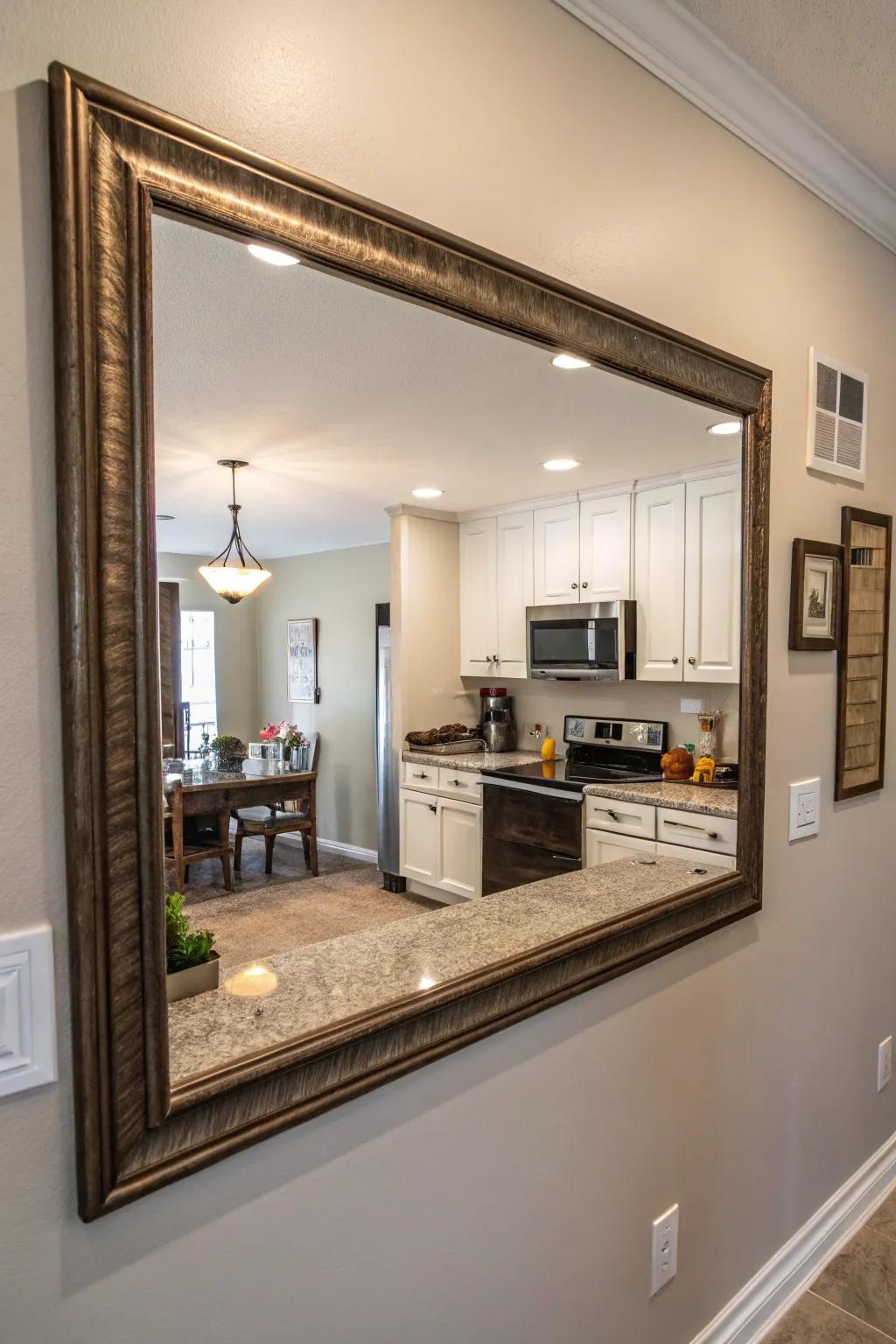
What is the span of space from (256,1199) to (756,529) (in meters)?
1.37

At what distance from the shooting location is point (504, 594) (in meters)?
1.47

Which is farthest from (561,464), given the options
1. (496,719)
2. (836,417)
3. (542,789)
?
(836,417)

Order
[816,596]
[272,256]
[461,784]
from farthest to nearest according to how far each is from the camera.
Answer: [816,596] < [461,784] < [272,256]

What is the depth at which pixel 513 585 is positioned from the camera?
1.47m

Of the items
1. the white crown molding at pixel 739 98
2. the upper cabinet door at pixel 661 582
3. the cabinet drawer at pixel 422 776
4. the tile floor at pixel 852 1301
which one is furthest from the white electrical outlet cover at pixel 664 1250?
the white crown molding at pixel 739 98

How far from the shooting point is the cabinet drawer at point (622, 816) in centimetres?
152

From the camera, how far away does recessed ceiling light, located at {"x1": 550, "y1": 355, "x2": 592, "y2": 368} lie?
1.22 metres

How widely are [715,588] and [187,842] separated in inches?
44.0

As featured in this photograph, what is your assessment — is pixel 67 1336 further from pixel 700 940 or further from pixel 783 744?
pixel 783 744

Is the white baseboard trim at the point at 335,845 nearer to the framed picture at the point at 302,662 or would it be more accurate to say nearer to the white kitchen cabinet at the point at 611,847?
the framed picture at the point at 302,662

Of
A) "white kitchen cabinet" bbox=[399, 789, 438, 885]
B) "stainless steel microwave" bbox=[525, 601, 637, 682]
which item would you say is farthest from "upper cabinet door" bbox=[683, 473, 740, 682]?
"white kitchen cabinet" bbox=[399, 789, 438, 885]

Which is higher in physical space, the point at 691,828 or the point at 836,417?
the point at 836,417

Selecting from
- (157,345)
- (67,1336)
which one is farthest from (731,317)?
(67,1336)

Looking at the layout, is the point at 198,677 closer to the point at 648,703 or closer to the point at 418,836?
the point at 418,836
